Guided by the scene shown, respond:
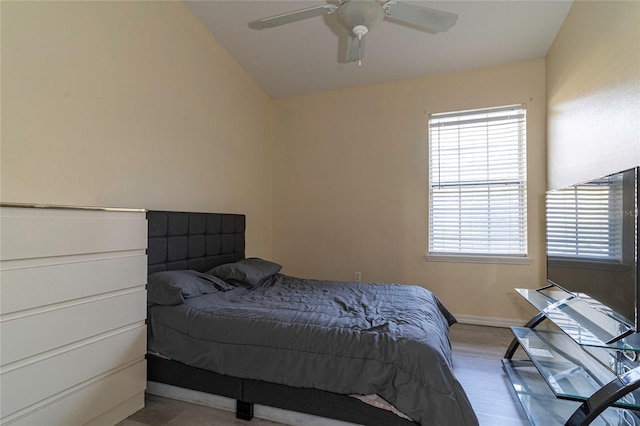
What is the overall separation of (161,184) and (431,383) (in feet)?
7.63

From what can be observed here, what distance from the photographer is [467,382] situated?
83.0 inches

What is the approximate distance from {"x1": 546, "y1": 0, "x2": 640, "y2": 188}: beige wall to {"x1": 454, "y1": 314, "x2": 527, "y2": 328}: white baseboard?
138cm

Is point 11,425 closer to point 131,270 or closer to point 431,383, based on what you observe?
point 131,270

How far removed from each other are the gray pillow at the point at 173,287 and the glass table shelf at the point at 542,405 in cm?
211

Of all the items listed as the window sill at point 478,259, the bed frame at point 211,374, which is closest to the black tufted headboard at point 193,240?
the bed frame at point 211,374

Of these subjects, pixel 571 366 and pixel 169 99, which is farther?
pixel 169 99

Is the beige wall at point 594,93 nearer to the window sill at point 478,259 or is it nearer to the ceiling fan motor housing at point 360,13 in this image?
the window sill at point 478,259

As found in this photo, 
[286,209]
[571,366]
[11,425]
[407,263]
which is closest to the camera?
[11,425]

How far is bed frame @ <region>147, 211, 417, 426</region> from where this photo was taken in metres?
1.54

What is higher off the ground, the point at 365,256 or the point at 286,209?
the point at 286,209

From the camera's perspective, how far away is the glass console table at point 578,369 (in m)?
1.31

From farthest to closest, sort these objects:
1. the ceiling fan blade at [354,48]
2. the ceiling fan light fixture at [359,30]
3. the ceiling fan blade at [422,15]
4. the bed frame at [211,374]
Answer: the ceiling fan blade at [354,48] < the ceiling fan light fixture at [359,30] < the ceiling fan blade at [422,15] < the bed frame at [211,374]

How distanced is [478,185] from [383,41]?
1.76m

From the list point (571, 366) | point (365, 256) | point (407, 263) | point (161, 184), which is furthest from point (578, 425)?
point (161, 184)
